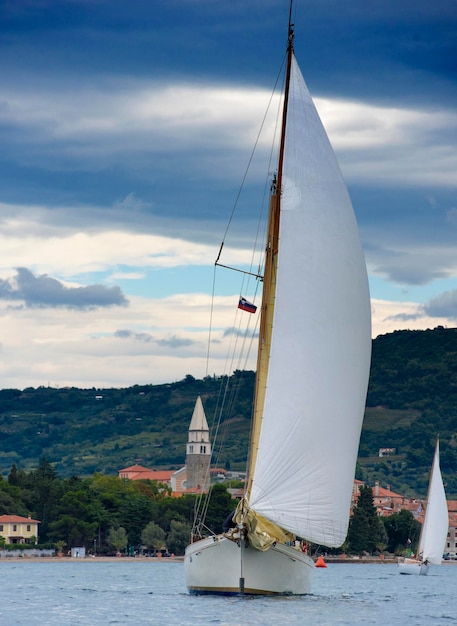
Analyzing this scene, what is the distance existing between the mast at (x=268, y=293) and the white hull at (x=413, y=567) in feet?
188

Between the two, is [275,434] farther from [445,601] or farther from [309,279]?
[445,601]

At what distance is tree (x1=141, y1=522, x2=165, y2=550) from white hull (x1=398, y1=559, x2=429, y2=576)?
107ft

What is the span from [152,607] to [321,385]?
11.4 metres

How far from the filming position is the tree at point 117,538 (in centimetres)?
12038

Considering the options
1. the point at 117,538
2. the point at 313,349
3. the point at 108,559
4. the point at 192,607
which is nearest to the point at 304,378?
the point at 313,349

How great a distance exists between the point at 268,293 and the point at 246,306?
3.09 ft

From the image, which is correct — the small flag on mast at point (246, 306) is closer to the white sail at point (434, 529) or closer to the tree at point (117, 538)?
the white sail at point (434, 529)

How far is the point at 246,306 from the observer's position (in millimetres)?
41875

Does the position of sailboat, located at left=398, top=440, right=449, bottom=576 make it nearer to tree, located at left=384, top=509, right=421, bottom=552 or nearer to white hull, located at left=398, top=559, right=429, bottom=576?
white hull, located at left=398, top=559, right=429, bottom=576

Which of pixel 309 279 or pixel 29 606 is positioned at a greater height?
pixel 309 279

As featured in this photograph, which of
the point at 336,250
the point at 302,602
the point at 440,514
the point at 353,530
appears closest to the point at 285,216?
the point at 336,250

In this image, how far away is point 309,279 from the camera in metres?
38.3

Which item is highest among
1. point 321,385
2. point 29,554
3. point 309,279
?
point 309,279

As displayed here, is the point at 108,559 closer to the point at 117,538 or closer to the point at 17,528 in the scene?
the point at 117,538
